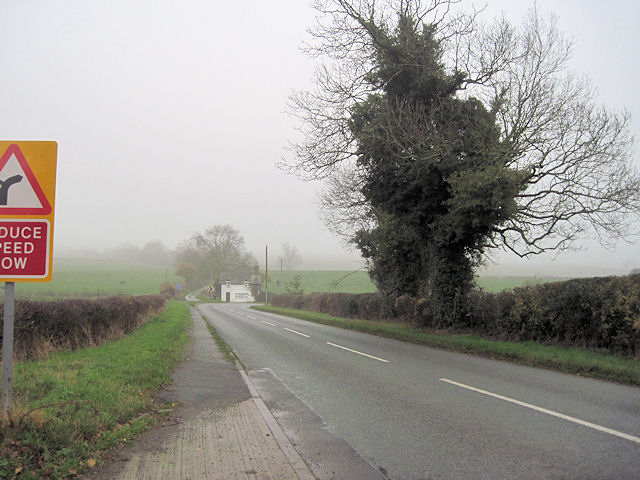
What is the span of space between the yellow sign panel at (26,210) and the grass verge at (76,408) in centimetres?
145

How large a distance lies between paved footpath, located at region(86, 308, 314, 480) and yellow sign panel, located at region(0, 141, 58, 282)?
205 cm

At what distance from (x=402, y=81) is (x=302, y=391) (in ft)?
42.7

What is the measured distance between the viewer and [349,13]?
16359 mm

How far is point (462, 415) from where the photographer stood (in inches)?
239

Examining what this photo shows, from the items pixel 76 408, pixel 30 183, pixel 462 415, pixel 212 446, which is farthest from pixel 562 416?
pixel 30 183

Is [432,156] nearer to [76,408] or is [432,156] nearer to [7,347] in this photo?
[76,408]

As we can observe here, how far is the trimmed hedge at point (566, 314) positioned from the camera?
10.1 meters

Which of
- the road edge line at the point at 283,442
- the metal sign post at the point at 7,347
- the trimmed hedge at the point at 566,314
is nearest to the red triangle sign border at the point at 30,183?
the metal sign post at the point at 7,347

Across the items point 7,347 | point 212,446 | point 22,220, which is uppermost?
point 22,220

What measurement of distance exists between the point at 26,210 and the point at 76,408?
2.57m

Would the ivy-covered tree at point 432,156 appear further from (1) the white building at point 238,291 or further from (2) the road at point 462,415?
(1) the white building at point 238,291

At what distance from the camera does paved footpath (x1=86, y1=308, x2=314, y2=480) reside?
13.5 ft

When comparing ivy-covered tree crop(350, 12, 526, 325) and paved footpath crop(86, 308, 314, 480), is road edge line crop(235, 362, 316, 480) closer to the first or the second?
paved footpath crop(86, 308, 314, 480)

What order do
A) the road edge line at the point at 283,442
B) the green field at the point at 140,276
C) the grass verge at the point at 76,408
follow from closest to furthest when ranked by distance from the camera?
the grass verge at the point at 76,408
the road edge line at the point at 283,442
the green field at the point at 140,276
